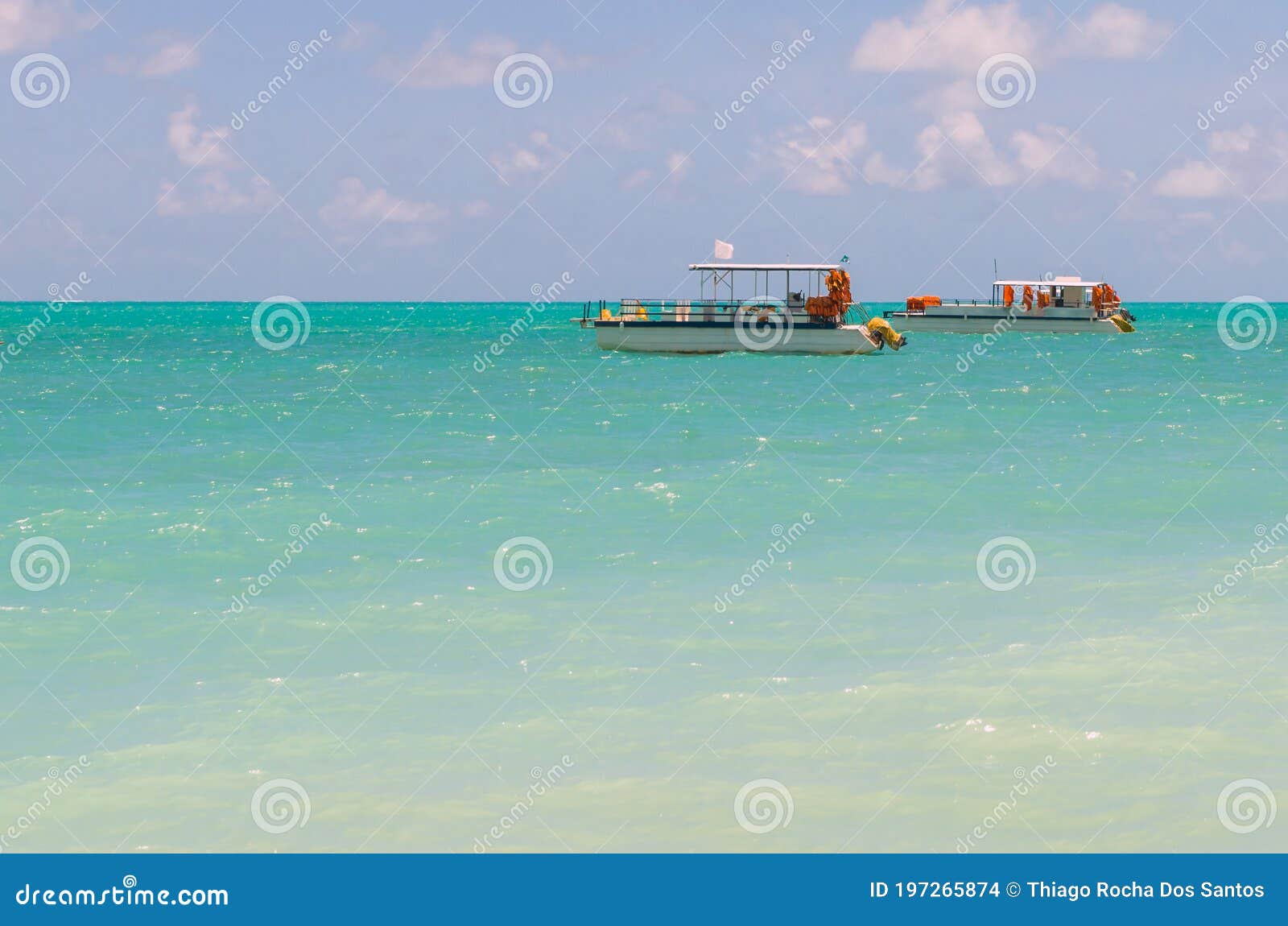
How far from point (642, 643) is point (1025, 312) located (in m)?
→ 70.2

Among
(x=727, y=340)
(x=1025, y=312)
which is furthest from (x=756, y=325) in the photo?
Answer: (x=1025, y=312)

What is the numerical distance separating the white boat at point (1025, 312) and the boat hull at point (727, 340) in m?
25.3

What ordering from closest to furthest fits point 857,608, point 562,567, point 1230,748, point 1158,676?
point 1230,748
point 1158,676
point 857,608
point 562,567

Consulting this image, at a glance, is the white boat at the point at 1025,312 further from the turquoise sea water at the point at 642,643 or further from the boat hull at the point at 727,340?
the turquoise sea water at the point at 642,643

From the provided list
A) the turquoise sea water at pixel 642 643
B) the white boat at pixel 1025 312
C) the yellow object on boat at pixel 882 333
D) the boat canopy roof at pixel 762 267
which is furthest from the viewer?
the white boat at pixel 1025 312

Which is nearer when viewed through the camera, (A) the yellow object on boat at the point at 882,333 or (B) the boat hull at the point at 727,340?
(B) the boat hull at the point at 727,340

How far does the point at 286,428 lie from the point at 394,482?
357 inches

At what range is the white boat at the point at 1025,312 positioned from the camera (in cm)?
7631

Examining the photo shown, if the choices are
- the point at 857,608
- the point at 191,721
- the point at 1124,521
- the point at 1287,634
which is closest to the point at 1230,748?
the point at 1287,634

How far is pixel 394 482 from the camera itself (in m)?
19.7

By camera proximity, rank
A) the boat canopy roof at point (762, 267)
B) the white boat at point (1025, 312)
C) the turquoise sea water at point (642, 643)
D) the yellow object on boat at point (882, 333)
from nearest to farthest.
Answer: the turquoise sea water at point (642, 643) → the boat canopy roof at point (762, 267) → the yellow object on boat at point (882, 333) → the white boat at point (1025, 312)

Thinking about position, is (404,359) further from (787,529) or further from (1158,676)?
(1158,676)

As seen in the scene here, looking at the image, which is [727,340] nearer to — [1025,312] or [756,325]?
[756,325]

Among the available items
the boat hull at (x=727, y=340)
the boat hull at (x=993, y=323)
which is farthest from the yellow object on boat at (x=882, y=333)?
the boat hull at (x=993, y=323)
